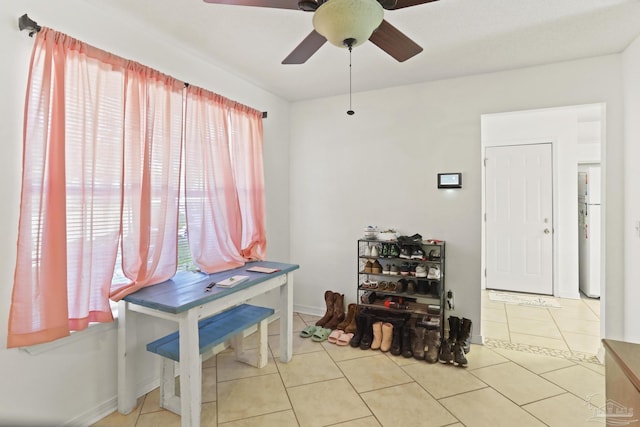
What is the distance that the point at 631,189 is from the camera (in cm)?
237

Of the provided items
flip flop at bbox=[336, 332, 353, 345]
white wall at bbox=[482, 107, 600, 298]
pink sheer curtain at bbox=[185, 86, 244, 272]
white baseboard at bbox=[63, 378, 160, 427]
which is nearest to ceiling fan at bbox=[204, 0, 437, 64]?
pink sheer curtain at bbox=[185, 86, 244, 272]

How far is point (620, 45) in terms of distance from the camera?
7.82 feet

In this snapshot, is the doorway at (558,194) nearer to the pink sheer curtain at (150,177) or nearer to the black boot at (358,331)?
the black boot at (358,331)

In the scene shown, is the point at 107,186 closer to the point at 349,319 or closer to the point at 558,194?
the point at 349,319

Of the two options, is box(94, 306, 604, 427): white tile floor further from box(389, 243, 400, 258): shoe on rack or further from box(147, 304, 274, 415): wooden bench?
box(389, 243, 400, 258): shoe on rack

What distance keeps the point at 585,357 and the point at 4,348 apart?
3.96 metres

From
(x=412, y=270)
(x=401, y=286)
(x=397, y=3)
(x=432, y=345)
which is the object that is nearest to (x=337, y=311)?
(x=401, y=286)

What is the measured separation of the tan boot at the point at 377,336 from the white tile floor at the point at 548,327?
101 centimetres

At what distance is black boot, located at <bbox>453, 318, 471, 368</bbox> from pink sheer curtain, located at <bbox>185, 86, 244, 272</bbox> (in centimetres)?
194

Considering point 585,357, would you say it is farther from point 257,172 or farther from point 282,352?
point 257,172

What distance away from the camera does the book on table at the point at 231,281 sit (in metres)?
2.10

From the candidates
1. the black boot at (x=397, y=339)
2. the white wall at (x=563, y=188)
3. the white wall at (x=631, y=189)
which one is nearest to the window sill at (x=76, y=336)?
the black boot at (x=397, y=339)

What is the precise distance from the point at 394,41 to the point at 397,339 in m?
2.34

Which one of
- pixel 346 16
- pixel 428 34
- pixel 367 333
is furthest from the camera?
pixel 367 333
